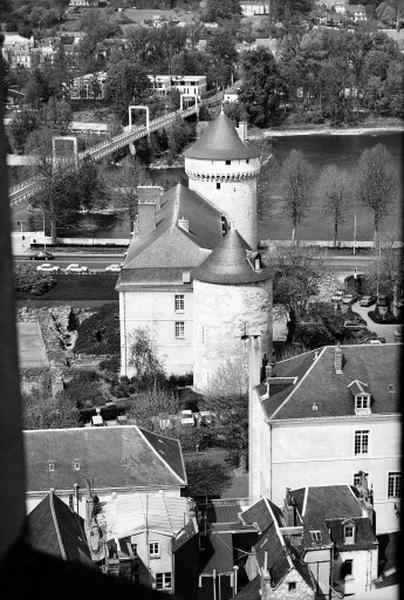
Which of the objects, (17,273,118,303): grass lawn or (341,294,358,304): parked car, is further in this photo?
(17,273,118,303): grass lawn

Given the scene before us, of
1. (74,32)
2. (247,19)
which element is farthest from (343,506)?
(247,19)

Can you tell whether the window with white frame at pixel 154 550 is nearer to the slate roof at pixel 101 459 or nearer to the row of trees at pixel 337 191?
the slate roof at pixel 101 459

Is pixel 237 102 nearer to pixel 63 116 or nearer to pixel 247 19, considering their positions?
pixel 63 116

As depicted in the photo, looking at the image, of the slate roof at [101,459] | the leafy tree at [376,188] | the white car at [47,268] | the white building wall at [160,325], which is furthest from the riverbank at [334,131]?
the slate roof at [101,459]

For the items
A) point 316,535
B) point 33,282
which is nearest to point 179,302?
point 33,282

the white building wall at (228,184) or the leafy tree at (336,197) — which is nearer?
the white building wall at (228,184)

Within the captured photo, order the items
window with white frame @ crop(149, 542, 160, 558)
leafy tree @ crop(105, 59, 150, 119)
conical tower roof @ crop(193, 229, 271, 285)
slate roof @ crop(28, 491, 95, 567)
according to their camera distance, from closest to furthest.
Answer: slate roof @ crop(28, 491, 95, 567) → window with white frame @ crop(149, 542, 160, 558) → conical tower roof @ crop(193, 229, 271, 285) → leafy tree @ crop(105, 59, 150, 119)

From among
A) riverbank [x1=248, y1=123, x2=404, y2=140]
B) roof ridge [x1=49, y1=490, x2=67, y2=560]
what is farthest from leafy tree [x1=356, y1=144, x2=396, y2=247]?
riverbank [x1=248, y1=123, x2=404, y2=140]

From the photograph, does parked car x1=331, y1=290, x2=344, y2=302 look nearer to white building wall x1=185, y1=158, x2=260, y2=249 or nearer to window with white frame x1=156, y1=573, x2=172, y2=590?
white building wall x1=185, y1=158, x2=260, y2=249
